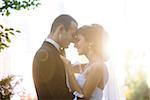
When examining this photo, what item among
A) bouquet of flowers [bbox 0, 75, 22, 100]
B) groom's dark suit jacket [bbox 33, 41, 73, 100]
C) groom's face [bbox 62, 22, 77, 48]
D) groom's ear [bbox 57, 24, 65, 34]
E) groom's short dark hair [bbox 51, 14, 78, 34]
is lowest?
bouquet of flowers [bbox 0, 75, 22, 100]

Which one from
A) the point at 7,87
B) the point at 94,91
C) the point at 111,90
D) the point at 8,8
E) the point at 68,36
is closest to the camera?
the point at 8,8

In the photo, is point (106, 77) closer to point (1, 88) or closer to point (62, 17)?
point (62, 17)

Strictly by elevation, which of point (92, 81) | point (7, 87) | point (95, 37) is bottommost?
point (7, 87)

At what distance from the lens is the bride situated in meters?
2.11

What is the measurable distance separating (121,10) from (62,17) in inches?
67.7

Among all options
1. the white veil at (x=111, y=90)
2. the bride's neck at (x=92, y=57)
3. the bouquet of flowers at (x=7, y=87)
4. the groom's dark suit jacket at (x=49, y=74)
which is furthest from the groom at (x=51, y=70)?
the bouquet of flowers at (x=7, y=87)

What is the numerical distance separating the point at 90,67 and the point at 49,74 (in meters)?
0.31

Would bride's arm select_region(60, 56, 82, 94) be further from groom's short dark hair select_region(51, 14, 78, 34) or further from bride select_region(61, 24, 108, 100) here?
groom's short dark hair select_region(51, 14, 78, 34)

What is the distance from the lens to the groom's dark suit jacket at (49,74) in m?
1.92

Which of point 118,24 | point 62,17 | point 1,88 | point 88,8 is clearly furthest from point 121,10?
point 62,17

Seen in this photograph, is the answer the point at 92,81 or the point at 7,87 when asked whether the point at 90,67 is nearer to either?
the point at 92,81

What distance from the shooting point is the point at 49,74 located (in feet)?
6.36

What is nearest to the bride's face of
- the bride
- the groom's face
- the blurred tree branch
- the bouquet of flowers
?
the bride

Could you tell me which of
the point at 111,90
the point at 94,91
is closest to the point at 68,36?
the point at 94,91
